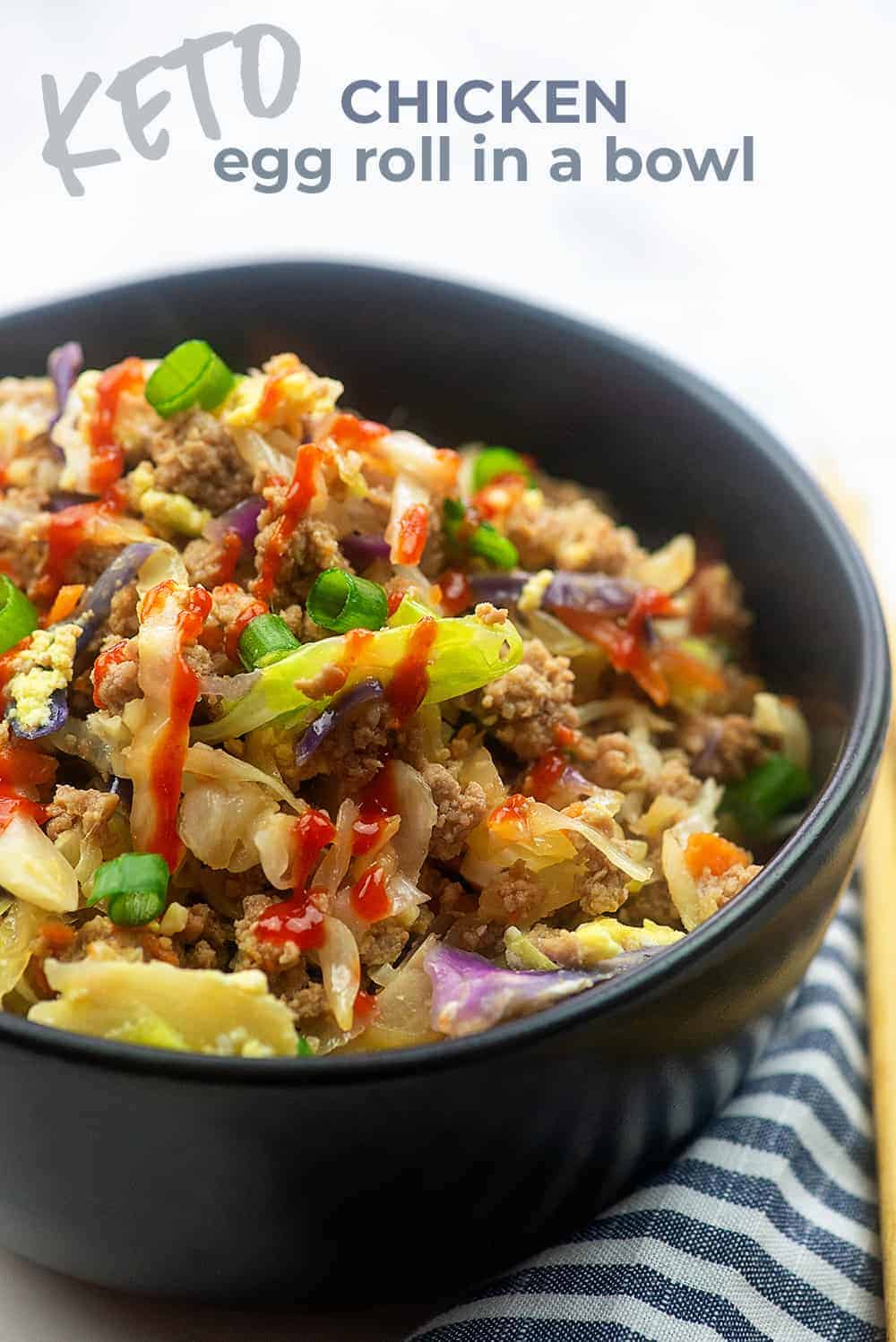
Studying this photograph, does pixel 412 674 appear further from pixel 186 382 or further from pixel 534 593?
pixel 186 382

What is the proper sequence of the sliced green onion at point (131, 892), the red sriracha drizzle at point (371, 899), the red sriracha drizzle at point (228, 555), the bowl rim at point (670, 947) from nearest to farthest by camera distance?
the bowl rim at point (670, 947), the sliced green onion at point (131, 892), the red sriracha drizzle at point (371, 899), the red sriracha drizzle at point (228, 555)

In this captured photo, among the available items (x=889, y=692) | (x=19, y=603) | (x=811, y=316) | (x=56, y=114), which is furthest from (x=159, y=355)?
(x=811, y=316)

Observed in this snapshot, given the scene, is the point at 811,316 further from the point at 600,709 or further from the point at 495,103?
the point at 600,709

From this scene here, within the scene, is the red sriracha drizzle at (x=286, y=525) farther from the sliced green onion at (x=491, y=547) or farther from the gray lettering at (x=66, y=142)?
the gray lettering at (x=66, y=142)

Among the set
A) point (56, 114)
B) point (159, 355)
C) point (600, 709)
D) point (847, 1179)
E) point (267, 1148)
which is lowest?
point (847, 1179)

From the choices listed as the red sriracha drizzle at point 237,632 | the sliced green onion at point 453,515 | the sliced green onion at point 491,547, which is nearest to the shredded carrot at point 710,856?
the sliced green onion at point 491,547

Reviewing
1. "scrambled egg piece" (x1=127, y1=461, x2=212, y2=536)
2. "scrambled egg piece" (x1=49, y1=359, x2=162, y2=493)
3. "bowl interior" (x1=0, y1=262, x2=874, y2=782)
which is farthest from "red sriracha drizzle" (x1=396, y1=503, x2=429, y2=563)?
"bowl interior" (x1=0, y1=262, x2=874, y2=782)

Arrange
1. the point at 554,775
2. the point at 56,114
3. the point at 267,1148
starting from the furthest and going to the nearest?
the point at 56,114
the point at 554,775
the point at 267,1148
